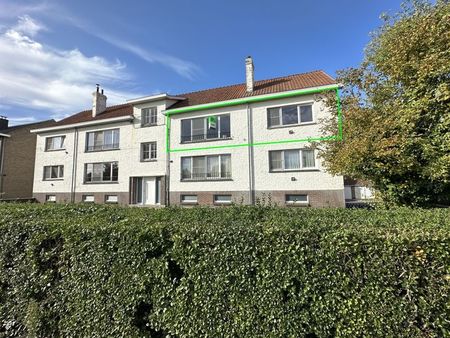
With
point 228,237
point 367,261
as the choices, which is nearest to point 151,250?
point 228,237

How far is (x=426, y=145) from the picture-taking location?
6133mm

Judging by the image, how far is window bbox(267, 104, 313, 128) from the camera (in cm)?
1505

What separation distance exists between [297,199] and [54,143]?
22012 mm

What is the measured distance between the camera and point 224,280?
2387 millimetres

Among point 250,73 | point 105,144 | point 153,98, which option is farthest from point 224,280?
point 105,144

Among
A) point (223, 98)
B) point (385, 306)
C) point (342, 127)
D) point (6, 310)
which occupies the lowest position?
point (6, 310)

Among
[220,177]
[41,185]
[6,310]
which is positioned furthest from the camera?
[41,185]

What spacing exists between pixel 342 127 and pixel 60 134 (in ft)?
77.8

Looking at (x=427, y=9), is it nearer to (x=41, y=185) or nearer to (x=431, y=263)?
(x=431, y=263)

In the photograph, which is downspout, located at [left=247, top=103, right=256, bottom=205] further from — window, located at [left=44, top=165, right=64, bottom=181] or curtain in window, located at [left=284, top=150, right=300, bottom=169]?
window, located at [left=44, top=165, right=64, bottom=181]

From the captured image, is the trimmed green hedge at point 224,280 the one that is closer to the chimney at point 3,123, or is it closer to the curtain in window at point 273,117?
the curtain in window at point 273,117

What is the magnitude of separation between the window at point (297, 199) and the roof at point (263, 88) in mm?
6697

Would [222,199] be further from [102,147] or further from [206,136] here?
[102,147]

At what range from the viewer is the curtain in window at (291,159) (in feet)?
49.2
